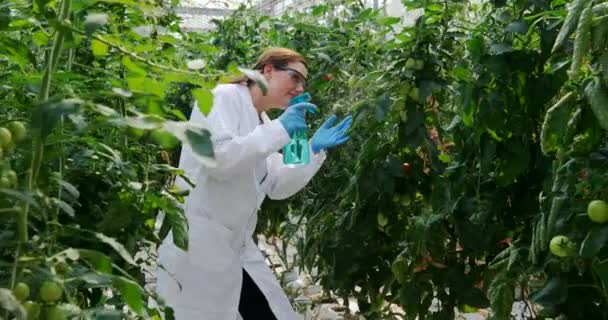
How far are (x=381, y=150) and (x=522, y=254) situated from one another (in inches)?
33.6

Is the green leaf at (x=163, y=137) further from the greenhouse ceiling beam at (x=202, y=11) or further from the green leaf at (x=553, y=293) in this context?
the greenhouse ceiling beam at (x=202, y=11)

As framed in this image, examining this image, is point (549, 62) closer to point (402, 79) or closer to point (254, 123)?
point (402, 79)

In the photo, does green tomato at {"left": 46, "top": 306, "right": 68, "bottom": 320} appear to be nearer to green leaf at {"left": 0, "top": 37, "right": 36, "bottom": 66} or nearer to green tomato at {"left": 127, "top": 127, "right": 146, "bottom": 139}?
green tomato at {"left": 127, "top": 127, "right": 146, "bottom": 139}

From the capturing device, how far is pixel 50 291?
0.86m

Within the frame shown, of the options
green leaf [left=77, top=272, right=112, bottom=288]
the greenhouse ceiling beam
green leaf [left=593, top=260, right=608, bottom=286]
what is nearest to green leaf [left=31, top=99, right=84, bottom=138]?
green leaf [left=77, top=272, right=112, bottom=288]

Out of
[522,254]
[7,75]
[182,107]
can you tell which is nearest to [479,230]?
[522,254]

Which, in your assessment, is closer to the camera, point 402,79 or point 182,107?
point 402,79

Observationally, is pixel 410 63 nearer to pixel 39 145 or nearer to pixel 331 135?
pixel 331 135

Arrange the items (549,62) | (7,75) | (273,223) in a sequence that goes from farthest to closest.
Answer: (273,223) < (549,62) < (7,75)

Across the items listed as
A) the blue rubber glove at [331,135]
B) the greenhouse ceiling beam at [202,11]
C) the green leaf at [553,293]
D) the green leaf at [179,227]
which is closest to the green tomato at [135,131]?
the green leaf at [179,227]

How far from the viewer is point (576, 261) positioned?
1438mm

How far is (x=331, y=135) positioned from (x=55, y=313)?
6.81ft

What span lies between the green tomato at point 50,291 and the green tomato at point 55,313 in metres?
0.02

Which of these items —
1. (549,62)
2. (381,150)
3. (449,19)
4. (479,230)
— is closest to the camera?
(549,62)
